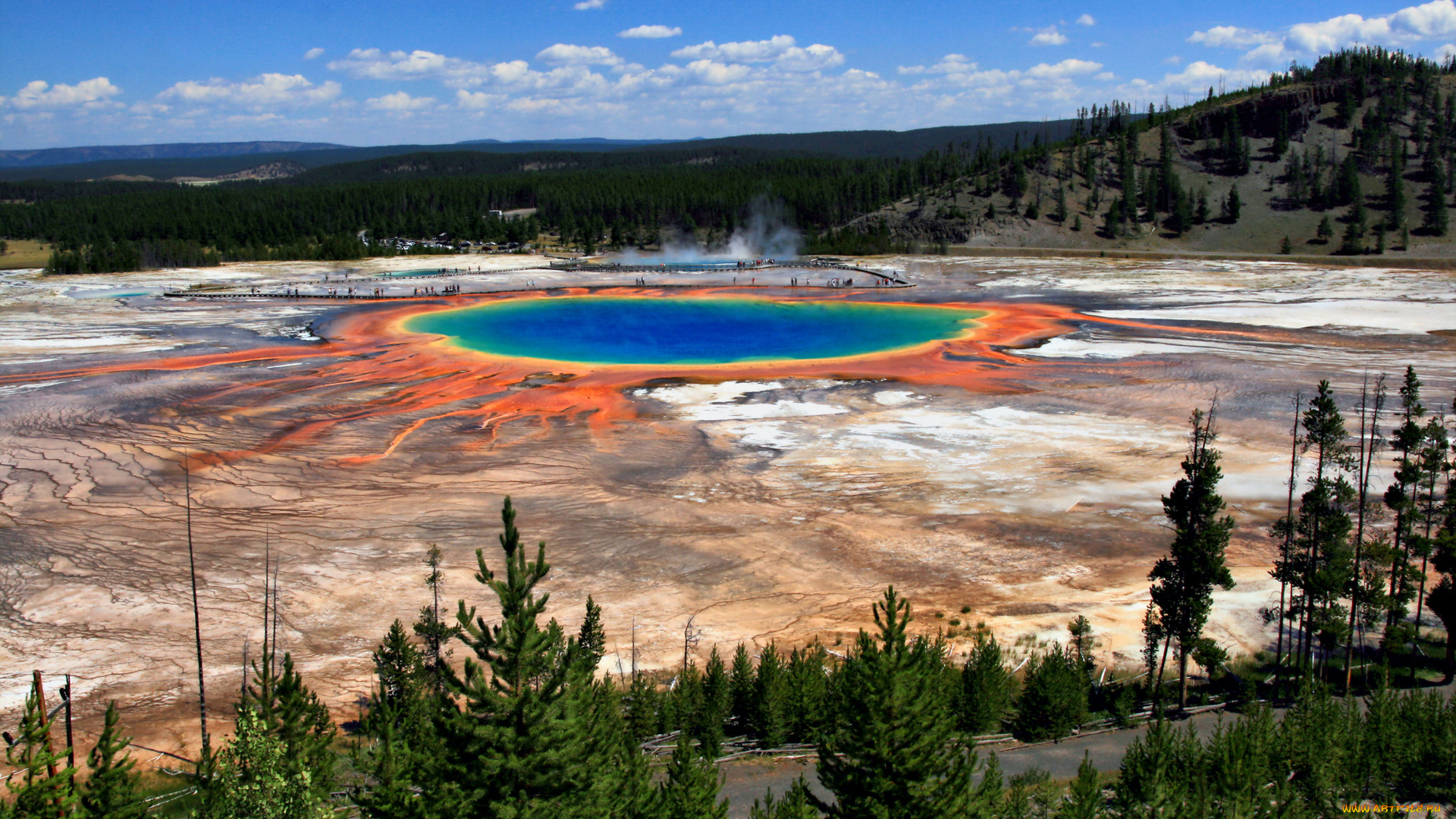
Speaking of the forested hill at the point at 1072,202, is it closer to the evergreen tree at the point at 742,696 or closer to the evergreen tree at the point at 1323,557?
the evergreen tree at the point at 1323,557

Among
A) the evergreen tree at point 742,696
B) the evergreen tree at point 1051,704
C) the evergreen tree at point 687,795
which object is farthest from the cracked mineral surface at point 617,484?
the evergreen tree at point 687,795

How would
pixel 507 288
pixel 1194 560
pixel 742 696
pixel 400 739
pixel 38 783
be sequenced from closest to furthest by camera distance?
pixel 38 783 < pixel 400 739 < pixel 742 696 < pixel 1194 560 < pixel 507 288

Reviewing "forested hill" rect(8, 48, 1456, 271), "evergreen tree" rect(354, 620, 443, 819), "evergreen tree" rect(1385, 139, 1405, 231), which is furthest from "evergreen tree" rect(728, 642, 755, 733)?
"evergreen tree" rect(1385, 139, 1405, 231)

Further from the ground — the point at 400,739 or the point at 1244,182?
the point at 1244,182

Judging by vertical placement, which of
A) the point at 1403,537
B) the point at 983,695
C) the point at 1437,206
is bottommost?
the point at 983,695

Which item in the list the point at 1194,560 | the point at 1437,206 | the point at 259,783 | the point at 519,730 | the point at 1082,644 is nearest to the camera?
the point at 259,783

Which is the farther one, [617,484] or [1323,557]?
[617,484]

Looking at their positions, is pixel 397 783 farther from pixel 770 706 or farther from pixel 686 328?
pixel 686 328

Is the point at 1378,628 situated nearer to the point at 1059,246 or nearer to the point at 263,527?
the point at 263,527

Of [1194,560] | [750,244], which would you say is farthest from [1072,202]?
[1194,560]
